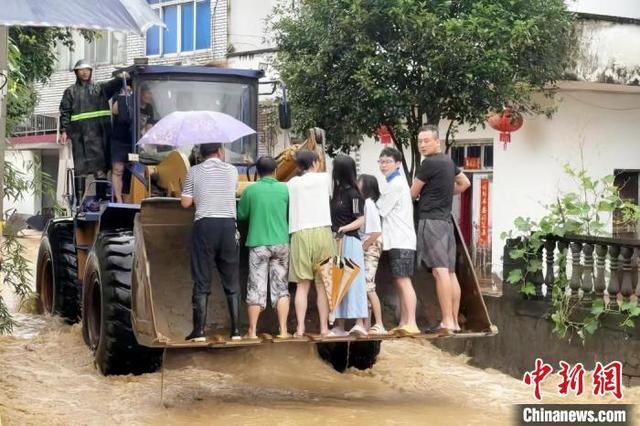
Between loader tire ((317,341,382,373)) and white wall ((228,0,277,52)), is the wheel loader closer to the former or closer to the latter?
loader tire ((317,341,382,373))

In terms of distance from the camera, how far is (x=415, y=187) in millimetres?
8984

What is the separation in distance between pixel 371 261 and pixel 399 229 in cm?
35

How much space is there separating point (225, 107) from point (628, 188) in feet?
33.1

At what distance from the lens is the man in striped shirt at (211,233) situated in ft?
27.8

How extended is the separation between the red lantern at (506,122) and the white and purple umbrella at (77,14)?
1065 cm

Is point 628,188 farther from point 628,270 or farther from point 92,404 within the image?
point 92,404

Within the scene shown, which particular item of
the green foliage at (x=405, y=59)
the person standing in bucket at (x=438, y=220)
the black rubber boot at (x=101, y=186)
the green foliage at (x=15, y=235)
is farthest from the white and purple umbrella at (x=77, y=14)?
the green foliage at (x=405, y=59)

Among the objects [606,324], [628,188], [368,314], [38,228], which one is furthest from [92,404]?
[38,228]

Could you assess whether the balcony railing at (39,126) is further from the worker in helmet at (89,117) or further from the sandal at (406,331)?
the sandal at (406,331)

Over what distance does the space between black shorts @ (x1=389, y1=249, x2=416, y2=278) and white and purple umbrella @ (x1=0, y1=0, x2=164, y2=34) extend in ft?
9.74

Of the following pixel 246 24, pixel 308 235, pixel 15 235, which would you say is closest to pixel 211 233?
pixel 308 235

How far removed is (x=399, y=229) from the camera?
891 centimetres

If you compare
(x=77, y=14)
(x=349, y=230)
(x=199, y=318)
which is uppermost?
(x=77, y=14)

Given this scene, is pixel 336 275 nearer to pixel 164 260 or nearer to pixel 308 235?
pixel 308 235
